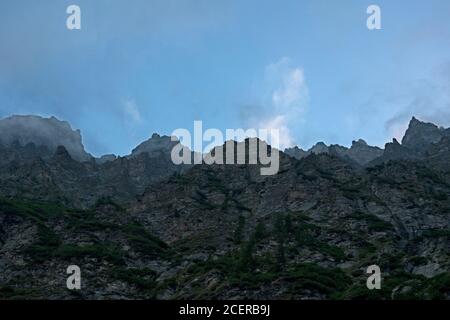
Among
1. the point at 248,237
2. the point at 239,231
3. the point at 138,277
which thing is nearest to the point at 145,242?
the point at 138,277

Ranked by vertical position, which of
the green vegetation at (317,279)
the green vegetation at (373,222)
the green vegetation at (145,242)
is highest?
the green vegetation at (373,222)

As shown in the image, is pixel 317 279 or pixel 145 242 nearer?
pixel 317 279

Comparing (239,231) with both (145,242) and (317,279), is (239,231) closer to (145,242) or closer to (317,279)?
(145,242)

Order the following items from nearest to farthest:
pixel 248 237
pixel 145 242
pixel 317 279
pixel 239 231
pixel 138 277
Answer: pixel 317 279 → pixel 138 277 → pixel 145 242 → pixel 248 237 → pixel 239 231

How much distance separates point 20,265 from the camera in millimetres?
101062

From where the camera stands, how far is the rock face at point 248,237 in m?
84.9

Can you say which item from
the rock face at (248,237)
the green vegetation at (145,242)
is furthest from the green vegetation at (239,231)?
the green vegetation at (145,242)

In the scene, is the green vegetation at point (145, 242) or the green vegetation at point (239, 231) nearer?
the green vegetation at point (145, 242)

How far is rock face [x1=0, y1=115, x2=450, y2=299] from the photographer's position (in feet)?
278

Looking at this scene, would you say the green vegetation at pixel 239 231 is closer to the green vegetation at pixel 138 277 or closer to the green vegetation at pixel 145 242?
the green vegetation at pixel 145 242

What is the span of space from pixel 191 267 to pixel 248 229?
29.2 m

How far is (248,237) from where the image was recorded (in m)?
120
